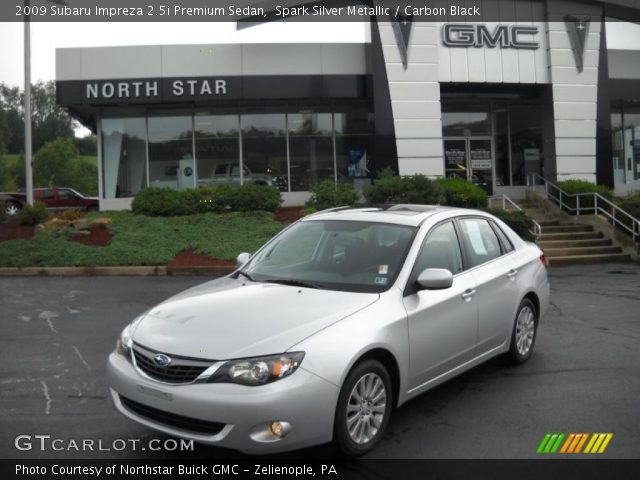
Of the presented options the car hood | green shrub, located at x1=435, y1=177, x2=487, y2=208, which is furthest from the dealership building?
the car hood

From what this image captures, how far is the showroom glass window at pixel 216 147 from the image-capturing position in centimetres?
2208

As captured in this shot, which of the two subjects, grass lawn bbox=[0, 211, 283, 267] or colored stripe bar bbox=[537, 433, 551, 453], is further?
grass lawn bbox=[0, 211, 283, 267]

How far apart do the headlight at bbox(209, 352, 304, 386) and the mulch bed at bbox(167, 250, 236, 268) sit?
9608 mm

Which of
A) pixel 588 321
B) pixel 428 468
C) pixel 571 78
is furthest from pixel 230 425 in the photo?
pixel 571 78

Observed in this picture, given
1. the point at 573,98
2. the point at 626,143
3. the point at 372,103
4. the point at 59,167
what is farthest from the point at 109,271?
the point at 59,167

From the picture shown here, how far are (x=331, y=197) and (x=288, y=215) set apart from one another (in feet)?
5.41

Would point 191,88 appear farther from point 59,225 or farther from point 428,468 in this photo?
point 428,468

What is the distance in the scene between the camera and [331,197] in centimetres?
1698

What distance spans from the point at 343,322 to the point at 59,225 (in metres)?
14.2

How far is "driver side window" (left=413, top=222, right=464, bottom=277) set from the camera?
16.2ft

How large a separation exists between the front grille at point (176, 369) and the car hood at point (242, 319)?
1.7 inches

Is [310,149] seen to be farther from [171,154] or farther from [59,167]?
[59,167]

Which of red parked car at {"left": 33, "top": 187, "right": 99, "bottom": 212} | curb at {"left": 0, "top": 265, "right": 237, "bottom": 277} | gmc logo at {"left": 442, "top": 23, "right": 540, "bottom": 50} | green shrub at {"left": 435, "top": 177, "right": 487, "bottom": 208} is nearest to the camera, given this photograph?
curb at {"left": 0, "top": 265, "right": 237, "bottom": 277}

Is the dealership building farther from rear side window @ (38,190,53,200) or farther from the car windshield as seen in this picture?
the car windshield
